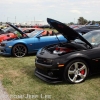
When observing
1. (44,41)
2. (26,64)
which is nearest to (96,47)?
(26,64)

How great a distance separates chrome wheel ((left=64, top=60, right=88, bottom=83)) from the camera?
4968 millimetres

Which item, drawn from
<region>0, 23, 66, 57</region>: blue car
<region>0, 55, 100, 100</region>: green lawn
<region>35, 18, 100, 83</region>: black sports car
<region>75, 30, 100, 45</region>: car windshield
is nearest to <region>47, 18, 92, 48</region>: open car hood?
<region>35, 18, 100, 83</region>: black sports car

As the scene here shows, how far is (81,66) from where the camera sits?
16.8 ft

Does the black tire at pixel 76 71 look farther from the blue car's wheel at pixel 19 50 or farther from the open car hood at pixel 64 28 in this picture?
the blue car's wheel at pixel 19 50

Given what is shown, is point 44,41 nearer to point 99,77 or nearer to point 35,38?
point 35,38

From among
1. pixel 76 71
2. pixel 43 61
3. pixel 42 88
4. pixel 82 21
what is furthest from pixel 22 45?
pixel 82 21

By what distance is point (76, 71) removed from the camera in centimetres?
511

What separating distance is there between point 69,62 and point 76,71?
36 centimetres

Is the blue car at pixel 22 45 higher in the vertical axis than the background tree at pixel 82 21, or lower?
lower

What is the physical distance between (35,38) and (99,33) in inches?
152

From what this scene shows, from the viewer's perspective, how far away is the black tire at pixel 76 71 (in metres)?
4.96

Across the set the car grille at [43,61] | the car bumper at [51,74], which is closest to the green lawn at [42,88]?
the car bumper at [51,74]

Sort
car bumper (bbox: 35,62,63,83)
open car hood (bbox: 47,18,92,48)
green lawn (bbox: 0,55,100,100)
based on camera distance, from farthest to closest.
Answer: open car hood (bbox: 47,18,92,48)
car bumper (bbox: 35,62,63,83)
green lawn (bbox: 0,55,100,100)

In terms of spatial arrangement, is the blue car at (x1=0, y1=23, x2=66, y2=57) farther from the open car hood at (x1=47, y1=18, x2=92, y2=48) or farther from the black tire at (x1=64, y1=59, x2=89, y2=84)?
the black tire at (x1=64, y1=59, x2=89, y2=84)
